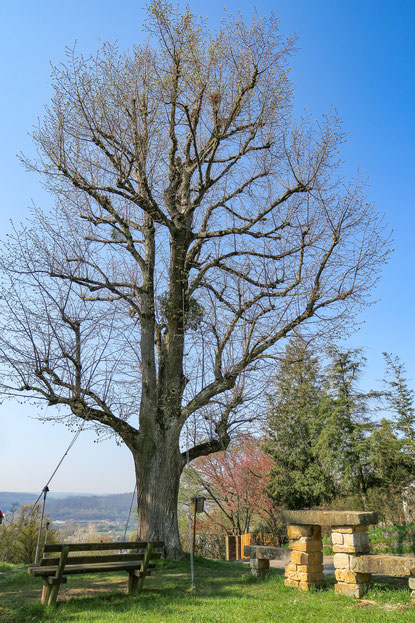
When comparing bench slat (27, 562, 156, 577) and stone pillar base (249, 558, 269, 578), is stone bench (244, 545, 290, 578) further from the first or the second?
bench slat (27, 562, 156, 577)

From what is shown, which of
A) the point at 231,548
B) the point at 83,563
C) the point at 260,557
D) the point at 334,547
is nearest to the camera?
the point at 83,563

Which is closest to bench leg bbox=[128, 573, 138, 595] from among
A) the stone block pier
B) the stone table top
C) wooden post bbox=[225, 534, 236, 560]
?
the stone block pier

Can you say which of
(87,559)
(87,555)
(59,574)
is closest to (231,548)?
(87,555)

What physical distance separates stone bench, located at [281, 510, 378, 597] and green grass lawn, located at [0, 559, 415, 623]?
0.18 meters

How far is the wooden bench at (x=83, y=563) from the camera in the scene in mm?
5430

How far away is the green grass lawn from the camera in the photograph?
4.75 meters

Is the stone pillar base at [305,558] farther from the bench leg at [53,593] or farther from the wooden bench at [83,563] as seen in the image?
the bench leg at [53,593]

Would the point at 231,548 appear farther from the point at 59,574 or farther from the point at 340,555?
the point at 59,574

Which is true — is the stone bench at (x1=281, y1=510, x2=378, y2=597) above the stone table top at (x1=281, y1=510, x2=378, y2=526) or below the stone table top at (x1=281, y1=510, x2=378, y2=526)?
below

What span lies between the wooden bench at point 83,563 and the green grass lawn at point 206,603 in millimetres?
205

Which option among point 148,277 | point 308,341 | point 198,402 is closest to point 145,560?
point 198,402

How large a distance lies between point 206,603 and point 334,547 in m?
1.85

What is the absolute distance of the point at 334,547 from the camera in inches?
233

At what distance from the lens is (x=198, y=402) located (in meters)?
9.77
